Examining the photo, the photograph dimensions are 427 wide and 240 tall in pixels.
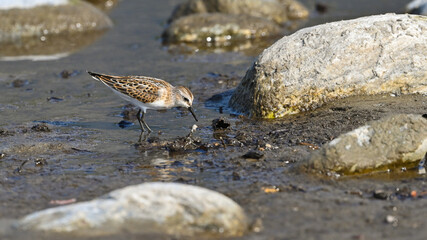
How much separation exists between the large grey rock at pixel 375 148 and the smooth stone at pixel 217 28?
10070 millimetres

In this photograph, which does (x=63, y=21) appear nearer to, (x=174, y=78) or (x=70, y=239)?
(x=174, y=78)

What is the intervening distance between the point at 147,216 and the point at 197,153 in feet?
9.96

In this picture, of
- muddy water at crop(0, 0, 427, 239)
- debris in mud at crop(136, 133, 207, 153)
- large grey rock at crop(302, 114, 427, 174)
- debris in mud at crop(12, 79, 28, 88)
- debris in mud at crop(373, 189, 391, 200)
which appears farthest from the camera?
debris in mud at crop(12, 79, 28, 88)

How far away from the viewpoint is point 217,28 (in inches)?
695

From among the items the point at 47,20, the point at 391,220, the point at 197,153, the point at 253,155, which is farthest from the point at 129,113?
the point at 47,20

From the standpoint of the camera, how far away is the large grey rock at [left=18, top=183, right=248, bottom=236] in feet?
19.9

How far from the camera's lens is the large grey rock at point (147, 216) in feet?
19.9

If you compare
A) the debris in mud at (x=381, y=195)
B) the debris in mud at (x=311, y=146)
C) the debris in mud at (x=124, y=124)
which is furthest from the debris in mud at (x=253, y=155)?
the debris in mud at (x=124, y=124)

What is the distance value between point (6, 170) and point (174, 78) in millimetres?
6039

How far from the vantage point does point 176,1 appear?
22.8 metres

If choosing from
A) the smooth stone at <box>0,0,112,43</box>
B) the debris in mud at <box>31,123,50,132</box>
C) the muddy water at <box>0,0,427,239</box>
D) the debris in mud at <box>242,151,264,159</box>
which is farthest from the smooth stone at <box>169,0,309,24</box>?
the debris in mud at <box>242,151,264,159</box>

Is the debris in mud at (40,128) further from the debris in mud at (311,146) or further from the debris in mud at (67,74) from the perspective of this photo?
the debris in mud at (311,146)

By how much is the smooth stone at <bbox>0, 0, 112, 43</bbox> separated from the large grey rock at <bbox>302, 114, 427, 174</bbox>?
12.4 meters

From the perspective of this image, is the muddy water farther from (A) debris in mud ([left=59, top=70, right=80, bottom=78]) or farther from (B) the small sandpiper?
(B) the small sandpiper
